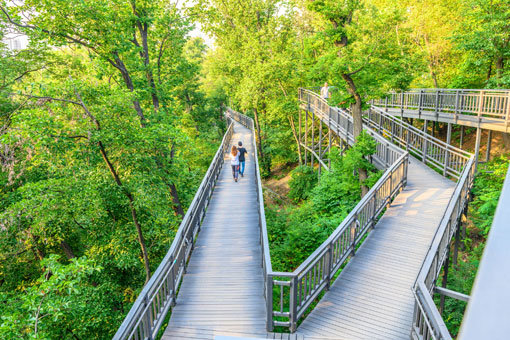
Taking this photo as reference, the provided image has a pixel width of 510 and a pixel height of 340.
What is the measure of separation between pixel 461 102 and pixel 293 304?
42.2 ft

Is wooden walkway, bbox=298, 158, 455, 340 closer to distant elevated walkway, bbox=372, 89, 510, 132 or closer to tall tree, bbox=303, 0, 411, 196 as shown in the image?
tall tree, bbox=303, 0, 411, 196

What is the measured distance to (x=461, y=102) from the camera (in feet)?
45.0

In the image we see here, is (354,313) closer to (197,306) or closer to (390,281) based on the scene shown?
(390,281)

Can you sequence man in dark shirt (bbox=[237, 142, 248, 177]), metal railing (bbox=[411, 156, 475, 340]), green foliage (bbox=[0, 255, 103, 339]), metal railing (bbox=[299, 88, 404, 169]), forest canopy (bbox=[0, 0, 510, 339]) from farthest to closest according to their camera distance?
man in dark shirt (bbox=[237, 142, 248, 177])
metal railing (bbox=[299, 88, 404, 169])
forest canopy (bbox=[0, 0, 510, 339])
green foliage (bbox=[0, 255, 103, 339])
metal railing (bbox=[411, 156, 475, 340])

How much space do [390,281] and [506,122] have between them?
333 inches

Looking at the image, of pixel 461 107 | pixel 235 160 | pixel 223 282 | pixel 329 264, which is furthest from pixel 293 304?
pixel 461 107

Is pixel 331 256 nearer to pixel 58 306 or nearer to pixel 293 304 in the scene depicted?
pixel 293 304

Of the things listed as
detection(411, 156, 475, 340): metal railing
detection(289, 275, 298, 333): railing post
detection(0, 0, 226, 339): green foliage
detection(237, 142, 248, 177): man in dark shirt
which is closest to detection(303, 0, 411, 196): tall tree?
detection(237, 142, 248, 177): man in dark shirt

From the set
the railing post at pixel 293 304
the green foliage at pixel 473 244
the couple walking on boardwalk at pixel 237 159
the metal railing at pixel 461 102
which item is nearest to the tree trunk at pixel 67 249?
the couple walking on boardwalk at pixel 237 159

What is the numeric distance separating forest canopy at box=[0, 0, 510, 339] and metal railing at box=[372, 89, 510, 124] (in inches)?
67.5

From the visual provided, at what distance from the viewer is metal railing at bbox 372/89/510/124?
38.6 ft

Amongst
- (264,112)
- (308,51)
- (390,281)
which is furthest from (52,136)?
(264,112)

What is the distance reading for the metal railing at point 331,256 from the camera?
556 cm

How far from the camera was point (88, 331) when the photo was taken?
931 cm
